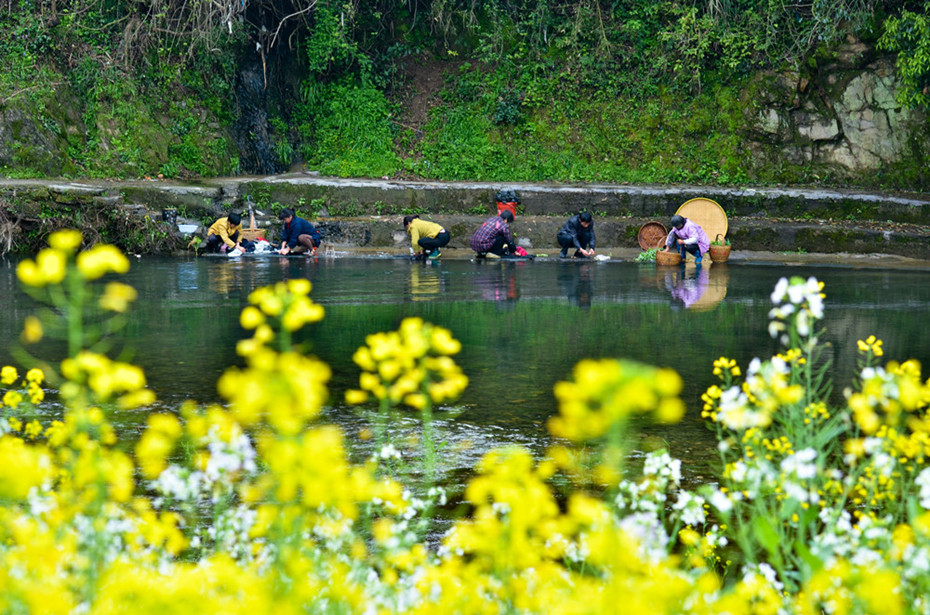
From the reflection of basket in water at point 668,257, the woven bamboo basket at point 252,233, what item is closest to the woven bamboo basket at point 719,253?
the reflection of basket in water at point 668,257

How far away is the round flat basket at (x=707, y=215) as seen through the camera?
744 inches

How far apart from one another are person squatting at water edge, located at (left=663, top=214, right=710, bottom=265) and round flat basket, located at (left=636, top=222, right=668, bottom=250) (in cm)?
122

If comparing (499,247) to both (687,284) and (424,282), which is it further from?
(687,284)

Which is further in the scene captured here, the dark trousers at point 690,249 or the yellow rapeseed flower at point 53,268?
the dark trousers at point 690,249

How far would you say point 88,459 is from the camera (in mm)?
2266

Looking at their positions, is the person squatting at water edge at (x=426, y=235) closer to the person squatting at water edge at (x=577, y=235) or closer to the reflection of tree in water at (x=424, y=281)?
the reflection of tree in water at (x=424, y=281)

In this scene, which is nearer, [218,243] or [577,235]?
[577,235]

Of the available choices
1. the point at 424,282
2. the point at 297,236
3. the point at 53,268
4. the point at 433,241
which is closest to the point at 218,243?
the point at 297,236

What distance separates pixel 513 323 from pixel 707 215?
390 inches

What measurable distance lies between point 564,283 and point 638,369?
41.5 ft

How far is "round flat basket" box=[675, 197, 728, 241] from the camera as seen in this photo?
1891 centimetres

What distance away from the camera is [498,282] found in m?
14.2

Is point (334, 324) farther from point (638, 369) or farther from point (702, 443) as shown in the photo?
point (638, 369)

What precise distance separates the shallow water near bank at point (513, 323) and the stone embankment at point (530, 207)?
271 centimetres
